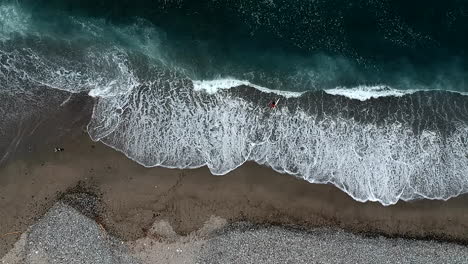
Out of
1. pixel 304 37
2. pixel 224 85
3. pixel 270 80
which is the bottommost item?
pixel 224 85

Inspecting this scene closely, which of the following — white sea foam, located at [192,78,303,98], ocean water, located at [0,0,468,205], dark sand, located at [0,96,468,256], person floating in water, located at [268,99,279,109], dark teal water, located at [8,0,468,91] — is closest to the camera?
dark sand, located at [0,96,468,256]

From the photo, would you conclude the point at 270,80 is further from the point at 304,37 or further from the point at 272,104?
the point at 304,37

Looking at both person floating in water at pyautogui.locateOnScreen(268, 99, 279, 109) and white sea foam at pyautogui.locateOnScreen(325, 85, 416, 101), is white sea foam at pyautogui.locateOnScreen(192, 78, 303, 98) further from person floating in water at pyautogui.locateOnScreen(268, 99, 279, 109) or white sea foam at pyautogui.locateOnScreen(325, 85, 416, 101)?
white sea foam at pyautogui.locateOnScreen(325, 85, 416, 101)

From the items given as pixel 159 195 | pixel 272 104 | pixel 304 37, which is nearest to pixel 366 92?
pixel 304 37

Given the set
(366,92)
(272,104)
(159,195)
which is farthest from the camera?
(366,92)

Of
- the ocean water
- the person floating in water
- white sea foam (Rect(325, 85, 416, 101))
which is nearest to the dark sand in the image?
the ocean water

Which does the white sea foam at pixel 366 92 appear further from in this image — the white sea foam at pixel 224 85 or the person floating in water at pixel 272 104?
the person floating in water at pixel 272 104

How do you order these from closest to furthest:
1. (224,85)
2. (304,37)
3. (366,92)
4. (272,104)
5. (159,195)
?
(159,195) → (272,104) → (224,85) → (366,92) → (304,37)
